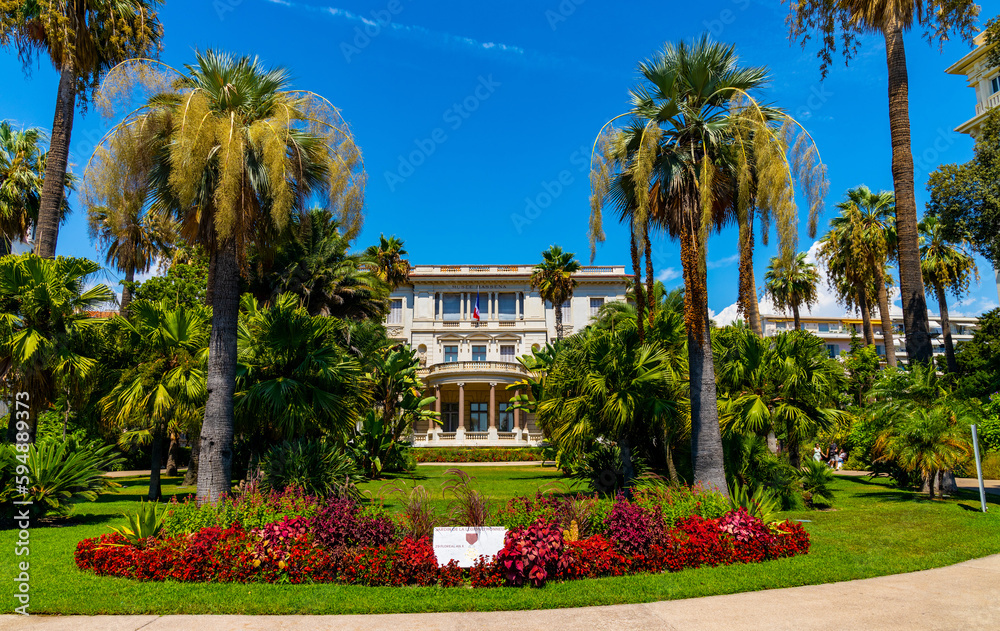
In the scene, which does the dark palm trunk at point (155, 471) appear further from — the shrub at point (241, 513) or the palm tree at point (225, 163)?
the shrub at point (241, 513)

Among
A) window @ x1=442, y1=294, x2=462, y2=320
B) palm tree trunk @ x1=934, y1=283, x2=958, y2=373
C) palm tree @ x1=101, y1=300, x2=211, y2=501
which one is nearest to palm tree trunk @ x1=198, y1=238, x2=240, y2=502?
palm tree @ x1=101, y1=300, x2=211, y2=501

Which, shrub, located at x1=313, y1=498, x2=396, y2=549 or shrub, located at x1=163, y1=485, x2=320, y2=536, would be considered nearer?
shrub, located at x1=313, y1=498, x2=396, y2=549

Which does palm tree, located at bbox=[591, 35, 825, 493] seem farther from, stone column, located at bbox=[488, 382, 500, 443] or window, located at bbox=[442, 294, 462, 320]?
window, located at bbox=[442, 294, 462, 320]

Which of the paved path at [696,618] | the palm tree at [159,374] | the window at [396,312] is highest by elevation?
the window at [396,312]

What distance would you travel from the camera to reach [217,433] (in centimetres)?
1096

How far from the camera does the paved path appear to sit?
220 inches

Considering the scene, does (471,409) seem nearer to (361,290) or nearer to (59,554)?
(361,290)

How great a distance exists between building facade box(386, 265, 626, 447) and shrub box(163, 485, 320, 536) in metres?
39.6

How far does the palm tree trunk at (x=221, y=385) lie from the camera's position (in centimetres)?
1079

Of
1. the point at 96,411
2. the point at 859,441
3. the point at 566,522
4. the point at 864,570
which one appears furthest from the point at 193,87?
the point at 859,441

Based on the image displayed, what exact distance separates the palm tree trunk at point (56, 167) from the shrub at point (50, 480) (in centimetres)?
620

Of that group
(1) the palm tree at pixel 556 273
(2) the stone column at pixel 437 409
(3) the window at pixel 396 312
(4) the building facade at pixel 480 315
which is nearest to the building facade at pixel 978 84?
(1) the palm tree at pixel 556 273

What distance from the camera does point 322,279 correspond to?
26.7 m

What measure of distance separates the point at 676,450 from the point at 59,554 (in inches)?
513
